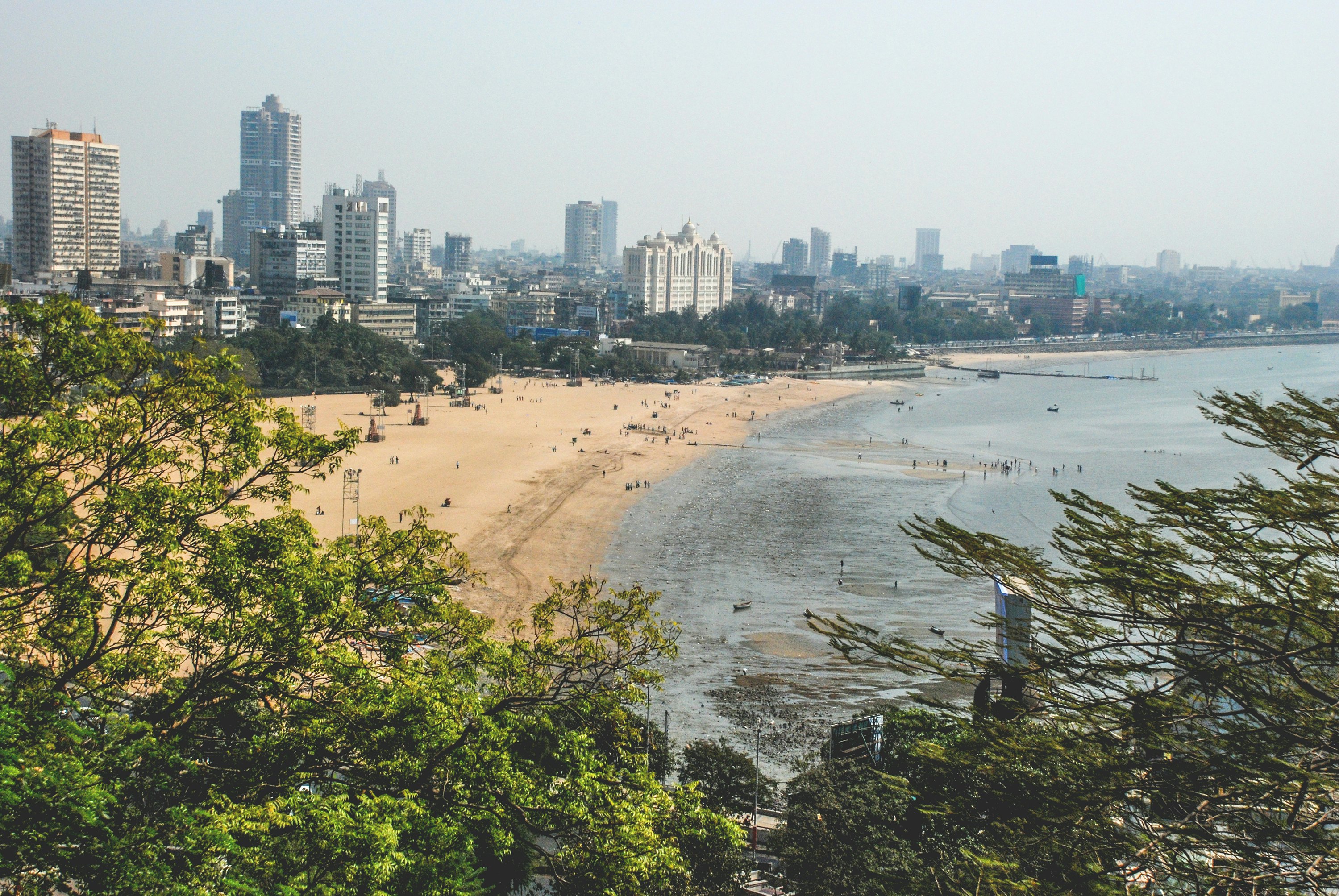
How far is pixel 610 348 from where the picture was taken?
79.5 metres

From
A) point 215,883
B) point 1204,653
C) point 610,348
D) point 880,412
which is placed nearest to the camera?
point 1204,653

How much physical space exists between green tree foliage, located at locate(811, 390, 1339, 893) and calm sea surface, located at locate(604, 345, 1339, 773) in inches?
352

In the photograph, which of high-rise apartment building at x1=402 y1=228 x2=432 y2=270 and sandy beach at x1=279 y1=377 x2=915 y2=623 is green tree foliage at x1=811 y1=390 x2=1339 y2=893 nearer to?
sandy beach at x1=279 y1=377 x2=915 y2=623

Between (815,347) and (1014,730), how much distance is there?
88353 mm

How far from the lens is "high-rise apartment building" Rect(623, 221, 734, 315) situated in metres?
109

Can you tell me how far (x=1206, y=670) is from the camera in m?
4.18

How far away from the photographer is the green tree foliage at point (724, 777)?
1314cm

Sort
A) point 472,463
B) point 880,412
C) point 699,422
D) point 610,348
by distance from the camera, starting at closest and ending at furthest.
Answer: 1. point 472,463
2. point 699,422
3. point 880,412
4. point 610,348

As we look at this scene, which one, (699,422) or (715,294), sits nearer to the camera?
(699,422)

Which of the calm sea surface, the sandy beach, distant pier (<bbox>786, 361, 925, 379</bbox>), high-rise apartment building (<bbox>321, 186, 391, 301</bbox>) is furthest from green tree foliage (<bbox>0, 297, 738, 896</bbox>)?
high-rise apartment building (<bbox>321, 186, 391, 301</bbox>)

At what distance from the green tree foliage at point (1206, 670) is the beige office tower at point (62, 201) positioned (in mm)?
89425

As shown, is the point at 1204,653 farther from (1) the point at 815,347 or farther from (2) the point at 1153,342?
(2) the point at 1153,342

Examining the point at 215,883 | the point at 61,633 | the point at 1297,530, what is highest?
the point at 1297,530

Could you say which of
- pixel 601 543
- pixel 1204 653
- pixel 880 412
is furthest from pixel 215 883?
pixel 880 412
